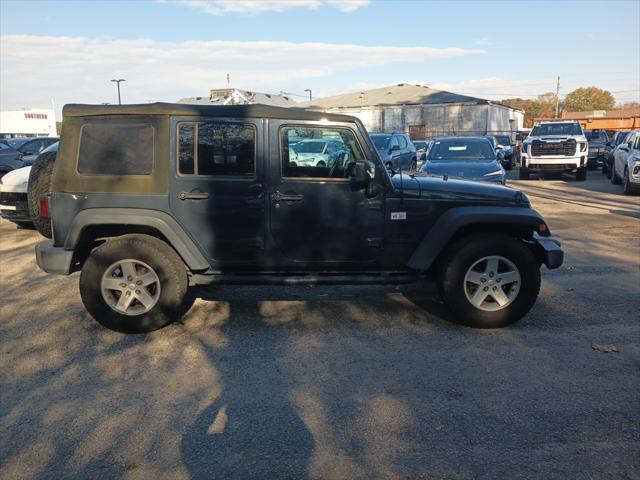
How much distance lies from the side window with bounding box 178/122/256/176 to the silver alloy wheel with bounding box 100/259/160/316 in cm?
97

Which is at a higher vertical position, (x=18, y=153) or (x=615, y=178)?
(x=18, y=153)

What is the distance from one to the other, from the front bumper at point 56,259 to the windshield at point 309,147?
7.20 feet

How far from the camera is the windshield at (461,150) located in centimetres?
1226

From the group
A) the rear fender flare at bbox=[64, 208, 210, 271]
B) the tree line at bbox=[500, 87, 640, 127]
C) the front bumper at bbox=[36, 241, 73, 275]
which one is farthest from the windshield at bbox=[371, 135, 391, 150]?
the tree line at bbox=[500, 87, 640, 127]

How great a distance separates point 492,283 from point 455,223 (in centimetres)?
66

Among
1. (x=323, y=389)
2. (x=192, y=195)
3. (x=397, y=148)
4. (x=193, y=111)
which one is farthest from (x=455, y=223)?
(x=397, y=148)

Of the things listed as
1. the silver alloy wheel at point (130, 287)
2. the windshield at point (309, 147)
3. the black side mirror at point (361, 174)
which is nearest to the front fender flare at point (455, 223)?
the black side mirror at point (361, 174)

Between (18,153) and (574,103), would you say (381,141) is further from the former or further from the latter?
(574,103)

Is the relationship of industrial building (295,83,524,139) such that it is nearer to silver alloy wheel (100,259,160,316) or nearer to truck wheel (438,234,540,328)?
truck wheel (438,234,540,328)

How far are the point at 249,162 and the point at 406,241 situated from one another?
5.20 ft

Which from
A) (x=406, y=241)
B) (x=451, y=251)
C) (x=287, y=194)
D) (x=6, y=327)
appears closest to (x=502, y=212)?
(x=451, y=251)

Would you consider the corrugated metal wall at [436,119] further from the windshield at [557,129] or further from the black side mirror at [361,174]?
the black side mirror at [361,174]

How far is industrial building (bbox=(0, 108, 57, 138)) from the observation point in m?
73.1

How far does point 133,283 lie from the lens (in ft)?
15.9
